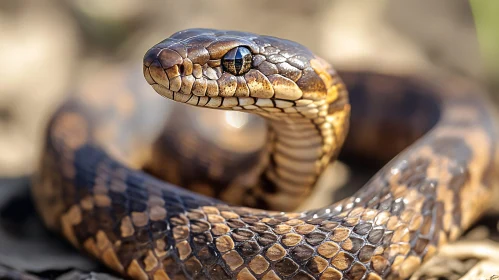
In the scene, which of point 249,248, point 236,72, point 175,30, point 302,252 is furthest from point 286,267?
point 175,30

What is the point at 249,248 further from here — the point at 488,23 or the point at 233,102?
the point at 488,23

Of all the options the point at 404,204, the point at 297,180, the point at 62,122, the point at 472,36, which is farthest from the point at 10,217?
the point at 472,36

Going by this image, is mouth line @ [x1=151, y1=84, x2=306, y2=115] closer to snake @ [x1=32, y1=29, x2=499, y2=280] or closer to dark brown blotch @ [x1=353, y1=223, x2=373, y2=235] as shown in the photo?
snake @ [x1=32, y1=29, x2=499, y2=280]

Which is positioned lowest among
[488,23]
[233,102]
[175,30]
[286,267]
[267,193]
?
[267,193]

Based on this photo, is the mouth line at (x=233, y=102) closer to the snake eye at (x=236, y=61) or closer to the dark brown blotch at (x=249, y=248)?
the snake eye at (x=236, y=61)

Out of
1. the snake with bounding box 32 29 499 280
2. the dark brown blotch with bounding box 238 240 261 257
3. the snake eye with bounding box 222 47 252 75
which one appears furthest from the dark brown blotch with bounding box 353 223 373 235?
the snake eye with bounding box 222 47 252 75

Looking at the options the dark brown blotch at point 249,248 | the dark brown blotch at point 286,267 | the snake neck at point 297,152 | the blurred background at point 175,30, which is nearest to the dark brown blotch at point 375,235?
the dark brown blotch at point 286,267
